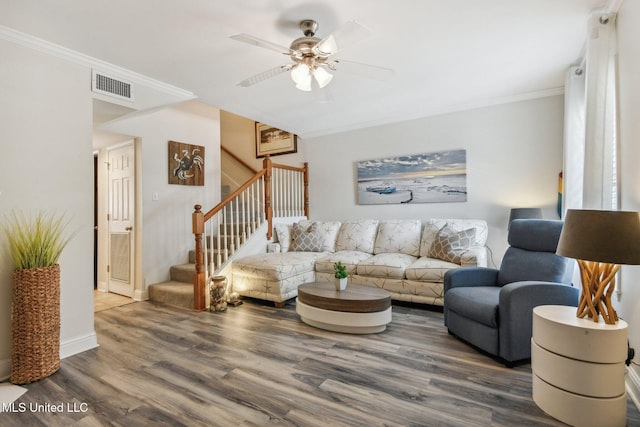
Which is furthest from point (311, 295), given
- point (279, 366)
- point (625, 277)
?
point (625, 277)

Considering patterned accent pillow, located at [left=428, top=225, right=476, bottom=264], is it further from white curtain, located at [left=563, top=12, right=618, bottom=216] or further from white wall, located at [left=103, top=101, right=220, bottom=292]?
white wall, located at [left=103, top=101, right=220, bottom=292]

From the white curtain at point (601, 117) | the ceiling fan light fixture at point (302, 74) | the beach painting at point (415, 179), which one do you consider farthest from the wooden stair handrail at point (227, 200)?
the white curtain at point (601, 117)

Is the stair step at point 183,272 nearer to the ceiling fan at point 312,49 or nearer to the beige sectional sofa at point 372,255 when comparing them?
the beige sectional sofa at point 372,255

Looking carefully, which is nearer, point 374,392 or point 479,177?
point 374,392

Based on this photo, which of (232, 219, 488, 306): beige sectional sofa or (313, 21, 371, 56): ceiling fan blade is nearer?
(313, 21, 371, 56): ceiling fan blade

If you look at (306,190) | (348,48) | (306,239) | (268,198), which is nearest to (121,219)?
(268,198)

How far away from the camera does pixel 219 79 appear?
10.6 ft

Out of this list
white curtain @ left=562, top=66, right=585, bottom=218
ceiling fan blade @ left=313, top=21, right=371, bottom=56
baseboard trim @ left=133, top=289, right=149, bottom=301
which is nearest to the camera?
ceiling fan blade @ left=313, top=21, right=371, bottom=56

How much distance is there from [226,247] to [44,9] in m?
2.85

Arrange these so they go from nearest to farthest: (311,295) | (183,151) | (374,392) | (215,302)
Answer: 1. (374,392)
2. (311,295)
3. (215,302)
4. (183,151)

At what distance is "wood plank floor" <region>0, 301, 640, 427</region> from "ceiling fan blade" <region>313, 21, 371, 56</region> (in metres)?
2.22

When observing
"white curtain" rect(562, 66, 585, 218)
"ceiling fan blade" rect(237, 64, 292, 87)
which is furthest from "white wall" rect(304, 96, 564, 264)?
"ceiling fan blade" rect(237, 64, 292, 87)

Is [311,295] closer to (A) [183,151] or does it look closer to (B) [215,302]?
(B) [215,302]

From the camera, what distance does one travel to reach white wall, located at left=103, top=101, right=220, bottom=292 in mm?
4191
